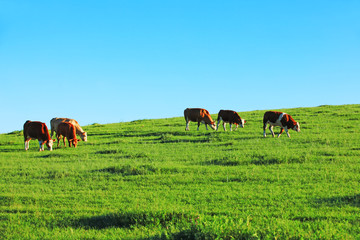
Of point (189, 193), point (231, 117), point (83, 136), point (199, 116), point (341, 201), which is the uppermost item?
point (199, 116)

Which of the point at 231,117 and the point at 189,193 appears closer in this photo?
the point at 189,193

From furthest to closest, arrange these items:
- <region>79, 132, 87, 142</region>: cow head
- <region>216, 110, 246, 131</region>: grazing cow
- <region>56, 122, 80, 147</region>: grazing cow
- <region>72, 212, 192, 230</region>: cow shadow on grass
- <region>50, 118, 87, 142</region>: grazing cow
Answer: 1. <region>216, 110, 246, 131</region>: grazing cow
2. <region>50, 118, 87, 142</region>: grazing cow
3. <region>79, 132, 87, 142</region>: cow head
4. <region>56, 122, 80, 147</region>: grazing cow
5. <region>72, 212, 192, 230</region>: cow shadow on grass

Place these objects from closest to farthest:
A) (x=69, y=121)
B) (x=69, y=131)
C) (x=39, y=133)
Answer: (x=39, y=133), (x=69, y=131), (x=69, y=121)

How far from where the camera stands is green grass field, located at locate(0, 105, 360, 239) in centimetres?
750

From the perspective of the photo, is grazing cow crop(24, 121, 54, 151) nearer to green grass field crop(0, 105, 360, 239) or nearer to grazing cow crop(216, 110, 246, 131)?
green grass field crop(0, 105, 360, 239)

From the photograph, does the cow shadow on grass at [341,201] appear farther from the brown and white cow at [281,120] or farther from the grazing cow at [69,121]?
the grazing cow at [69,121]

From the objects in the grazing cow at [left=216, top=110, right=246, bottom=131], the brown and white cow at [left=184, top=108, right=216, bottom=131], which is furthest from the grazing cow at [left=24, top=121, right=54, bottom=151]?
the grazing cow at [left=216, top=110, right=246, bottom=131]

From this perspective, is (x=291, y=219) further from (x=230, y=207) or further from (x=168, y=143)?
(x=168, y=143)

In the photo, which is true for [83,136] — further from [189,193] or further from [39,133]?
[189,193]

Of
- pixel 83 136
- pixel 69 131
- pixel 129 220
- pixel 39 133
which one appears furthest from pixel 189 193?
pixel 83 136

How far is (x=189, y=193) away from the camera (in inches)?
412

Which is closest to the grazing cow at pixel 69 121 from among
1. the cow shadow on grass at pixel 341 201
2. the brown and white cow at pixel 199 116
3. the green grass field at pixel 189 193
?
the green grass field at pixel 189 193

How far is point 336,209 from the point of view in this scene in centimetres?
866

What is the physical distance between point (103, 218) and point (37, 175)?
6.92 meters
